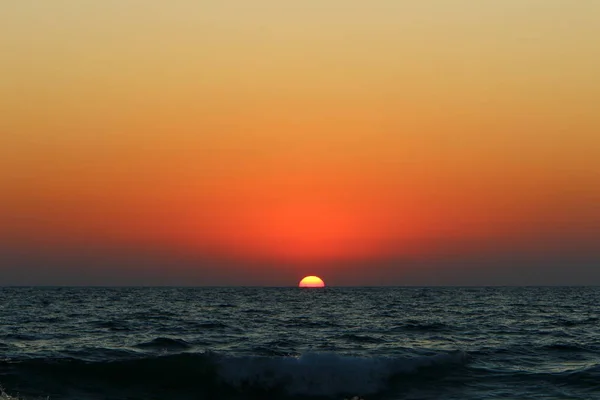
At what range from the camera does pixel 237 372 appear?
24.3 metres

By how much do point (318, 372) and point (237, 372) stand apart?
116 inches

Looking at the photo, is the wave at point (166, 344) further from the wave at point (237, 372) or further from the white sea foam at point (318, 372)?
the white sea foam at point (318, 372)

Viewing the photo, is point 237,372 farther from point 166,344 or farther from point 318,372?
point 166,344

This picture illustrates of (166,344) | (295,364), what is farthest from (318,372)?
(166,344)

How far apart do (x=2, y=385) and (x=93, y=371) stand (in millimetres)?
3469

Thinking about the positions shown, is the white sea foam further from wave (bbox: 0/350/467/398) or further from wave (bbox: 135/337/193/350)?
wave (bbox: 135/337/193/350)

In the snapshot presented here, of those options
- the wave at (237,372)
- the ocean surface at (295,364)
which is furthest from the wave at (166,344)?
the wave at (237,372)

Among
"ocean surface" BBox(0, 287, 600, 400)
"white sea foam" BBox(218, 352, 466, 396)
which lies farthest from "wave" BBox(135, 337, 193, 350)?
"white sea foam" BBox(218, 352, 466, 396)

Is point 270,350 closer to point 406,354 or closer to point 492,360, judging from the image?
point 406,354

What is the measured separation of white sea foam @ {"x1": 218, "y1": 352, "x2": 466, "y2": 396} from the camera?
75.5 ft

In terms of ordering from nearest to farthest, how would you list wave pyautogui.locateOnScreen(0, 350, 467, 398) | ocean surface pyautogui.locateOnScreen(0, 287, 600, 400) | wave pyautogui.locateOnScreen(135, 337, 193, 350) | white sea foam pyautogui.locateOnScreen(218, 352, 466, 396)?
ocean surface pyautogui.locateOnScreen(0, 287, 600, 400) → white sea foam pyautogui.locateOnScreen(218, 352, 466, 396) → wave pyautogui.locateOnScreen(0, 350, 467, 398) → wave pyautogui.locateOnScreen(135, 337, 193, 350)

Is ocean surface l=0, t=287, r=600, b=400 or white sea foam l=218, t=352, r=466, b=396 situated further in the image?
white sea foam l=218, t=352, r=466, b=396

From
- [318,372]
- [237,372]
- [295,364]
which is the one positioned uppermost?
[295,364]

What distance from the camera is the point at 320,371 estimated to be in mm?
24047
